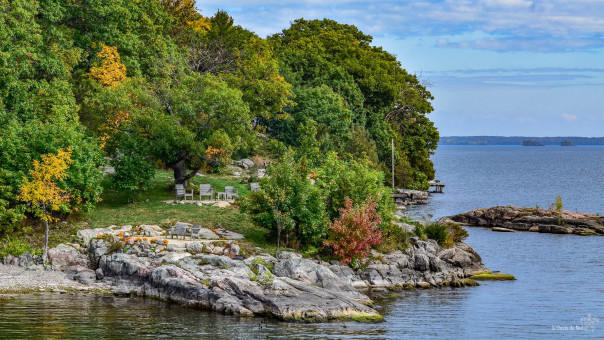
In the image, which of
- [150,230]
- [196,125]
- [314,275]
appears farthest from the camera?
[196,125]

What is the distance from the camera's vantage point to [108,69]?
155 feet

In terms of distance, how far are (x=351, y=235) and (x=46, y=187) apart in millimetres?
15120

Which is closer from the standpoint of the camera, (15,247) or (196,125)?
(15,247)

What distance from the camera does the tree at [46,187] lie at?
32688 mm

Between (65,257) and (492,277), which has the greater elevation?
(65,257)

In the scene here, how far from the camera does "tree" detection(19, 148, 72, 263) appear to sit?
32.7 metres

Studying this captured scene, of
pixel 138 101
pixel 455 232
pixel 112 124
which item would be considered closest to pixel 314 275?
pixel 455 232

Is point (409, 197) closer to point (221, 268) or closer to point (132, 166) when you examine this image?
point (132, 166)

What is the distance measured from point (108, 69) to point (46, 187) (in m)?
16.1

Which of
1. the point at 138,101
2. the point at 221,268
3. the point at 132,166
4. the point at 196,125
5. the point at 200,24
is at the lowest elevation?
the point at 221,268

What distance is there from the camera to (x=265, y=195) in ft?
118

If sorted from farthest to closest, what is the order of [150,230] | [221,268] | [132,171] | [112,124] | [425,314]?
1. [112,124]
2. [132,171]
3. [150,230]
4. [221,268]
5. [425,314]

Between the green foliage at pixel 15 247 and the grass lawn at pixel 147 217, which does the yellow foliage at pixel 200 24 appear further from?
the green foliage at pixel 15 247

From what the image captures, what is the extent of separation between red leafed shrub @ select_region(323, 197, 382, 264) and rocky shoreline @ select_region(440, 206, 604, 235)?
26465mm
